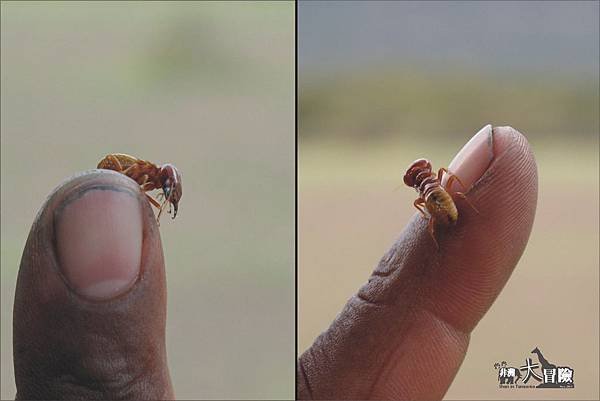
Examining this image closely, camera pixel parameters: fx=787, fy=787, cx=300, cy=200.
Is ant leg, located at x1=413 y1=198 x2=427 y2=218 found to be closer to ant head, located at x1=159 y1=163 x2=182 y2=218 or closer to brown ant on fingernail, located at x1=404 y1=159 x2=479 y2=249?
brown ant on fingernail, located at x1=404 y1=159 x2=479 y2=249

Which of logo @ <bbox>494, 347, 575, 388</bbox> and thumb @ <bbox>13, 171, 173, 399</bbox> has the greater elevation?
thumb @ <bbox>13, 171, 173, 399</bbox>

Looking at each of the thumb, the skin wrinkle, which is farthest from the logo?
the thumb

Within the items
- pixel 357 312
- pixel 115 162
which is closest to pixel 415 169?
pixel 357 312

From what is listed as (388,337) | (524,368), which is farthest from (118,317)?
(524,368)

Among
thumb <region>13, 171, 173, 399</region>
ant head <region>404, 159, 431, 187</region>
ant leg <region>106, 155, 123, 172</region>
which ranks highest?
ant leg <region>106, 155, 123, 172</region>

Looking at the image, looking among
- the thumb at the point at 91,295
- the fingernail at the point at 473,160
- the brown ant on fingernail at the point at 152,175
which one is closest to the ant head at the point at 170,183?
the brown ant on fingernail at the point at 152,175

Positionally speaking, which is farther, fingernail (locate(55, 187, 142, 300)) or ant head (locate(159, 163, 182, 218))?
ant head (locate(159, 163, 182, 218))

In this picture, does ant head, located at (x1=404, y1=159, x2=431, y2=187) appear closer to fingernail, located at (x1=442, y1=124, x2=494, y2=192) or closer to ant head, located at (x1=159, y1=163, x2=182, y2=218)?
fingernail, located at (x1=442, y1=124, x2=494, y2=192)

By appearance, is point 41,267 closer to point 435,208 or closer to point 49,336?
point 49,336

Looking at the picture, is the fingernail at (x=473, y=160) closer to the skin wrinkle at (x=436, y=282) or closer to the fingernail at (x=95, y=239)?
the skin wrinkle at (x=436, y=282)
